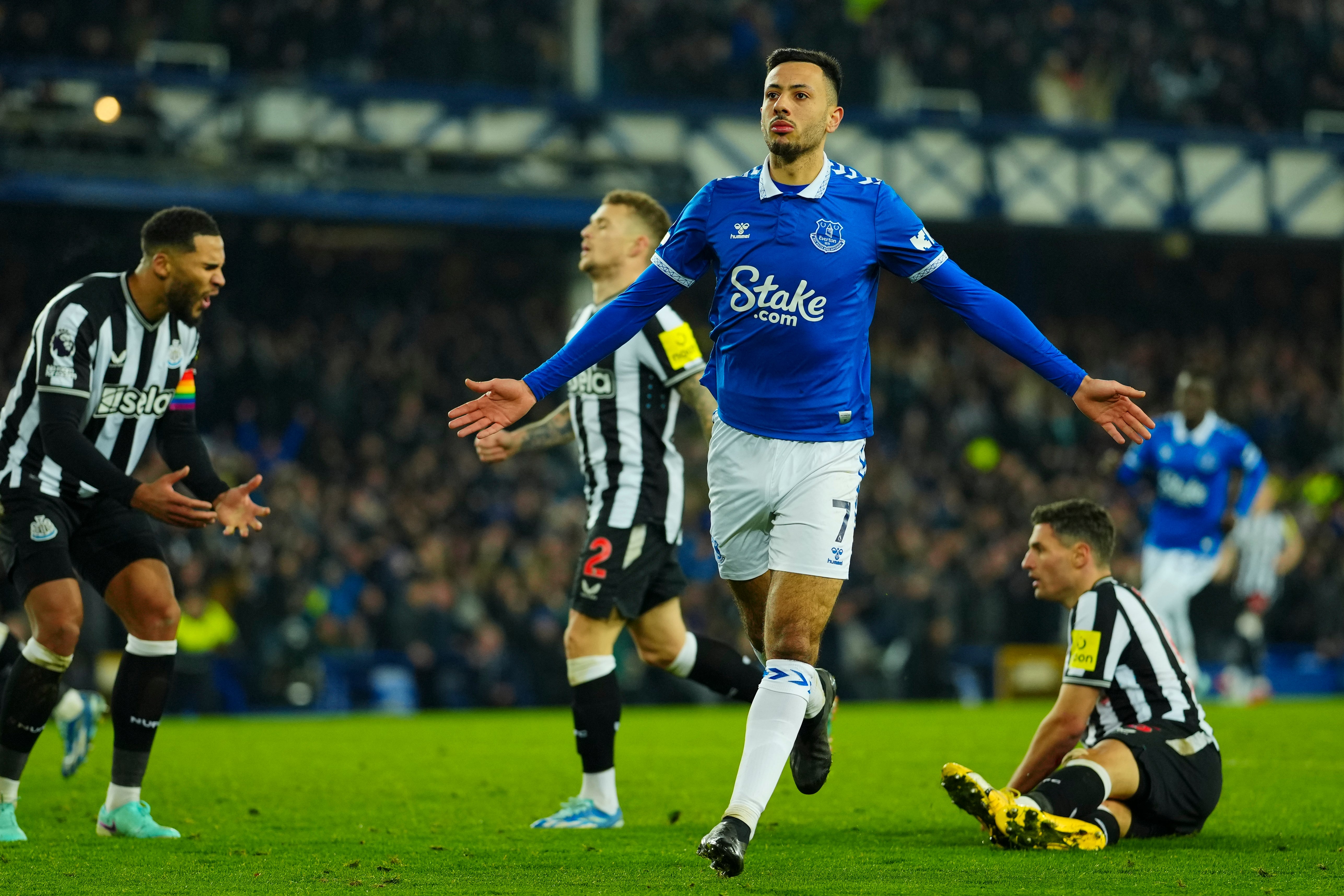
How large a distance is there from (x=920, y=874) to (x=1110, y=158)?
Answer: 2107 cm

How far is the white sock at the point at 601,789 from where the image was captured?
7.04 metres

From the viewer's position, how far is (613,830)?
22.2 feet

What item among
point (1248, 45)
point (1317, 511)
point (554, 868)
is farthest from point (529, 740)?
point (1248, 45)

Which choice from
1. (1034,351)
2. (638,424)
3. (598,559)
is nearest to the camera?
(1034,351)

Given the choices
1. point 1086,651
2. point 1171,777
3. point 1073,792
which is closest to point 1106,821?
point 1073,792

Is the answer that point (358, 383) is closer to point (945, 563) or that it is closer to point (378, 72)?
point (378, 72)

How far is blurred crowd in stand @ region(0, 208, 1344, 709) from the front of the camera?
17.6m

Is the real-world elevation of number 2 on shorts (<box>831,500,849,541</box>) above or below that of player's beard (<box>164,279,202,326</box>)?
below

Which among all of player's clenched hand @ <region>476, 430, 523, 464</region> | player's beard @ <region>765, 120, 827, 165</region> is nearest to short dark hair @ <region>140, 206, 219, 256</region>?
player's clenched hand @ <region>476, 430, 523, 464</region>

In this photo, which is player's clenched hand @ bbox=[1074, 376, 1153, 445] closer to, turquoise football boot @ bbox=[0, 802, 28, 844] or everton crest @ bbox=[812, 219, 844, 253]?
everton crest @ bbox=[812, 219, 844, 253]

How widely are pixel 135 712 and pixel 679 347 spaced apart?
2.72 meters

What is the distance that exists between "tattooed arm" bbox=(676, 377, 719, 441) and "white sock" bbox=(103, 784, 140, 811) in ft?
8.93

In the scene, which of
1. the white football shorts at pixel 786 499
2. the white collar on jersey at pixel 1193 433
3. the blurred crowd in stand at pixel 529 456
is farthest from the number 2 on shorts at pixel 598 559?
the blurred crowd in stand at pixel 529 456

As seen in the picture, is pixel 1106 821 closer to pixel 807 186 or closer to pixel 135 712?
pixel 807 186
